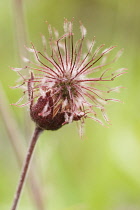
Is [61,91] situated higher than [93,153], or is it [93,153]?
[61,91]

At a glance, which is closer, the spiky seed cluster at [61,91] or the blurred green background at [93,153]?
the spiky seed cluster at [61,91]

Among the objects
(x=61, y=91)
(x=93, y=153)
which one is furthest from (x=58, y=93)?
(x=93, y=153)

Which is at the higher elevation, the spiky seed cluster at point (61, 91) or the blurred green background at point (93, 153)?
the spiky seed cluster at point (61, 91)

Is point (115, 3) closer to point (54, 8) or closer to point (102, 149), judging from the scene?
point (54, 8)

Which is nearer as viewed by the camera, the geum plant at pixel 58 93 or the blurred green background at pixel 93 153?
the geum plant at pixel 58 93

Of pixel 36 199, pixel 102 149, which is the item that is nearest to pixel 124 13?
pixel 102 149

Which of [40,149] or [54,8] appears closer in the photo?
[40,149]

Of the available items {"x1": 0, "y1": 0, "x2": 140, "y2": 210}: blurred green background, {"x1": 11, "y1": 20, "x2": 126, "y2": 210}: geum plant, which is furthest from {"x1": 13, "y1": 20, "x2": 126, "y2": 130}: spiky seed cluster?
{"x1": 0, "y1": 0, "x2": 140, "y2": 210}: blurred green background

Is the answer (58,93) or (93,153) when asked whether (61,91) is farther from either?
(93,153)

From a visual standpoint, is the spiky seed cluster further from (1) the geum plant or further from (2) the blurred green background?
(2) the blurred green background

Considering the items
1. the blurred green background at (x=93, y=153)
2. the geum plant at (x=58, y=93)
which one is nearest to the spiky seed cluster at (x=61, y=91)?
the geum plant at (x=58, y=93)

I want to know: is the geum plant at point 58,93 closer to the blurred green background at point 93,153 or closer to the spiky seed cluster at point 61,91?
the spiky seed cluster at point 61,91
